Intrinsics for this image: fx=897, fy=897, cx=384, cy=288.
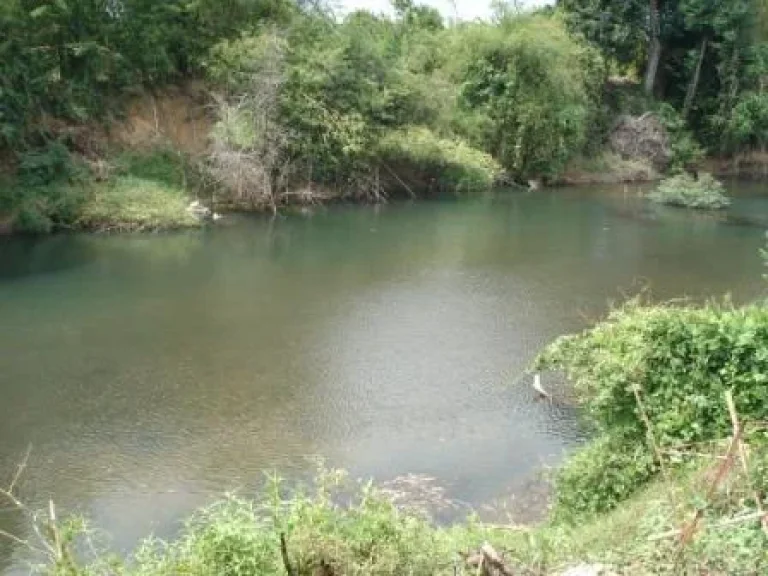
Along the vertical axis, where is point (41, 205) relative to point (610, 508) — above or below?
above

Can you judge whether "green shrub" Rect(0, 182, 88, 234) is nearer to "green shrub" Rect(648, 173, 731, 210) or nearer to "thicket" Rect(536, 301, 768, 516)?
"thicket" Rect(536, 301, 768, 516)

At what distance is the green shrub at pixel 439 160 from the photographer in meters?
27.6

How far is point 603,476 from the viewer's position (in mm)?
7805

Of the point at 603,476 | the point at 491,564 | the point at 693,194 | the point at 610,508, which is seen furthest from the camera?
the point at 693,194

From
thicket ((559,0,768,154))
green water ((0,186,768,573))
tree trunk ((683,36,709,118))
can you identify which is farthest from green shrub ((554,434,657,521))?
tree trunk ((683,36,709,118))

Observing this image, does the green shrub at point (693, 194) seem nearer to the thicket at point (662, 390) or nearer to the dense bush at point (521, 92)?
the dense bush at point (521, 92)

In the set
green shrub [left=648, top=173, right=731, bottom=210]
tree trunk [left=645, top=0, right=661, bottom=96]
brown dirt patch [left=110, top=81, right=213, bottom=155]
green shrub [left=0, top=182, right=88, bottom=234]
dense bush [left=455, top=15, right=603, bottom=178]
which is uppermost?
tree trunk [left=645, top=0, right=661, bottom=96]

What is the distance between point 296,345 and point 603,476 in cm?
700

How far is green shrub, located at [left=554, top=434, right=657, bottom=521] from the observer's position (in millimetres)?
7582

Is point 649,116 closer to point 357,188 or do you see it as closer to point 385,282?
point 357,188

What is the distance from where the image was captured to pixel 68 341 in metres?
13.9

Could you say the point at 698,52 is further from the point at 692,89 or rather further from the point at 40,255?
the point at 40,255

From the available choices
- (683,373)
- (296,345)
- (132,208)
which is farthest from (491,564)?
(132,208)

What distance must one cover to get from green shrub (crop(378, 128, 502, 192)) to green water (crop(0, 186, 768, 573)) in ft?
13.5
